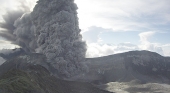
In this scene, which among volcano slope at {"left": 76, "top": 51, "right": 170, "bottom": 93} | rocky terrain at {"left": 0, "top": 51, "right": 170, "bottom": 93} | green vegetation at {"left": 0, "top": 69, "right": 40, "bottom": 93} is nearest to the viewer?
green vegetation at {"left": 0, "top": 69, "right": 40, "bottom": 93}

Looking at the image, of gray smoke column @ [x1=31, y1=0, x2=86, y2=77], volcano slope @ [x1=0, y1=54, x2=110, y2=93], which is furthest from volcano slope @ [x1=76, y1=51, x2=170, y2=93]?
volcano slope @ [x1=0, y1=54, x2=110, y2=93]

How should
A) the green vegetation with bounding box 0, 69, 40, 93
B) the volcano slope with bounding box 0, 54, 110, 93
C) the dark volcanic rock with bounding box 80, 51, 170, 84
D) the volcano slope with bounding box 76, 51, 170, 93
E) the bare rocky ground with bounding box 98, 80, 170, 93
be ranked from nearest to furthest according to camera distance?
the green vegetation with bounding box 0, 69, 40, 93, the volcano slope with bounding box 0, 54, 110, 93, the bare rocky ground with bounding box 98, 80, 170, 93, the volcano slope with bounding box 76, 51, 170, 93, the dark volcanic rock with bounding box 80, 51, 170, 84

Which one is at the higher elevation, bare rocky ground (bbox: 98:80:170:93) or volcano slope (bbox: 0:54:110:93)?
volcano slope (bbox: 0:54:110:93)

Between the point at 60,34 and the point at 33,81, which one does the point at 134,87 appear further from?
the point at 33,81

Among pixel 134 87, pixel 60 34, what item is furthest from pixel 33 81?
pixel 134 87

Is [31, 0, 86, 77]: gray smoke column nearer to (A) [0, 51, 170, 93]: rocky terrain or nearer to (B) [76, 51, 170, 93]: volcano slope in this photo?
(A) [0, 51, 170, 93]: rocky terrain

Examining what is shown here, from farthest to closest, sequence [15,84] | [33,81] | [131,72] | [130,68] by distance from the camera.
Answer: [130,68], [131,72], [33,81], [15,84]
